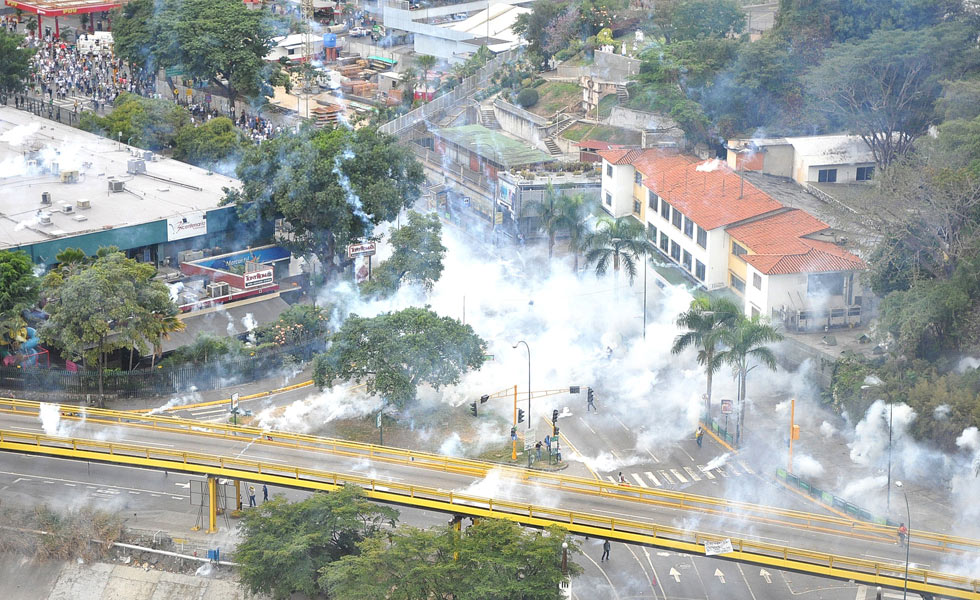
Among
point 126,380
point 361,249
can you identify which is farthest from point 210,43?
point 126,380

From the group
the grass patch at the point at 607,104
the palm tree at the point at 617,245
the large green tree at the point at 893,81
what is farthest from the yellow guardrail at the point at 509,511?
the grass patch at the point at 607,104

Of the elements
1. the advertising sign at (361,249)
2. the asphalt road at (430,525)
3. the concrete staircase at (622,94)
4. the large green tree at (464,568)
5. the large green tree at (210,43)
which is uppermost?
the large green tree at (210,43)

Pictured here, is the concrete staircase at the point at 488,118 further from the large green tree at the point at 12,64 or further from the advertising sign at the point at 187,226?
the large green tree at the point at 12,64

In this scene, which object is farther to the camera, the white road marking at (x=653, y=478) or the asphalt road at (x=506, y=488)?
the white road marking at (x=653, y=478)

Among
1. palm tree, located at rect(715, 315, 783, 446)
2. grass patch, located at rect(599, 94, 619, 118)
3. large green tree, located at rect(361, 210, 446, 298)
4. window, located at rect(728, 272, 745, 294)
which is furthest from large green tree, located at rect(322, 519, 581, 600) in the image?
grass patch, located at rect(599, 94, 619, 118)

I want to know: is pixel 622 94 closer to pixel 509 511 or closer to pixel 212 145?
pixel 212 145

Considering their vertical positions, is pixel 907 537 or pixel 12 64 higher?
pixel 12 64

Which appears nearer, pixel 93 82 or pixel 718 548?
pixel 718 548
